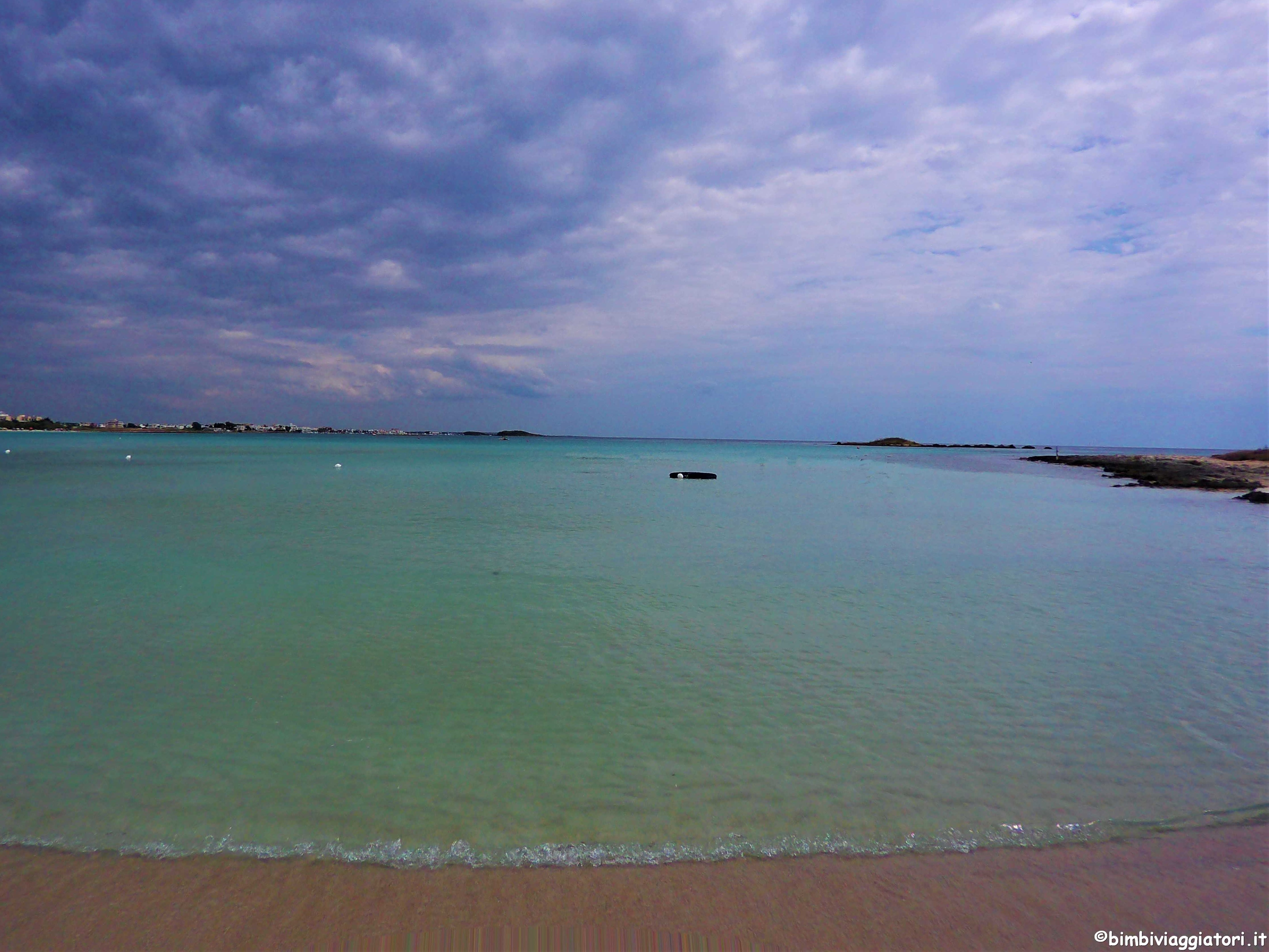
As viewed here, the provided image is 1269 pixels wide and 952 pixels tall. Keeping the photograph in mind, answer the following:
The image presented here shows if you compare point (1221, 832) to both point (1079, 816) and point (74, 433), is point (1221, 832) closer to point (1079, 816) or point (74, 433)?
point (1079, 816)

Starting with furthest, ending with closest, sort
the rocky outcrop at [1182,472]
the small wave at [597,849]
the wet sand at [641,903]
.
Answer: the rocky outcrop at [1182,472]
the small wave at [597,849]
the wet sand at [641,903]

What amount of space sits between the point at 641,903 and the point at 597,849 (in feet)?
1.72

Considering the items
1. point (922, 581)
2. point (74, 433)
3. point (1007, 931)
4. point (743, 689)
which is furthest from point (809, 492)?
point (74, 433)

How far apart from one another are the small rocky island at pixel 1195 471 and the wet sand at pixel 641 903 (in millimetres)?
35520

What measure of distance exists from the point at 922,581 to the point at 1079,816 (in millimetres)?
8019

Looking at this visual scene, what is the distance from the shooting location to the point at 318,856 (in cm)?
397

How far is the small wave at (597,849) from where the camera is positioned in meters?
3.97

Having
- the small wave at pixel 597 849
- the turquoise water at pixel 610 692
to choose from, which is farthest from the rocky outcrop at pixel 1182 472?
the small wave at pixel 597 849

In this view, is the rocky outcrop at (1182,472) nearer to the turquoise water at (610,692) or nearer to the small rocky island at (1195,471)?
the small rocky island at (1195,471)

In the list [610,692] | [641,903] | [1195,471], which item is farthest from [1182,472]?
[641,903]

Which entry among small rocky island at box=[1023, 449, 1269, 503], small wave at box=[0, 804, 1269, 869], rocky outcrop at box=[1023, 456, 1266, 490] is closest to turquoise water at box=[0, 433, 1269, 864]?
small wave at box=[0, 804, 1269, 869]

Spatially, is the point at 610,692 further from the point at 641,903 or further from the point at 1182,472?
the point at 1182,472

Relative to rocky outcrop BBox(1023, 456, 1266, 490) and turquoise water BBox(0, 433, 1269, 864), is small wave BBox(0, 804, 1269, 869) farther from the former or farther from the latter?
rocky outcrop BBox(1023, 456, 1266, 490)

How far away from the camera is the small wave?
397 centimetres
